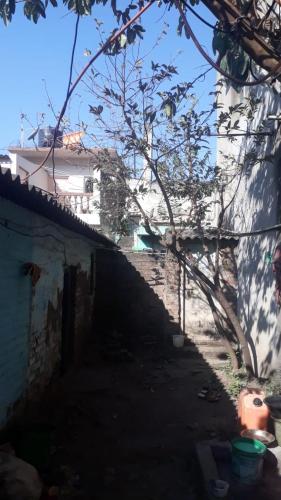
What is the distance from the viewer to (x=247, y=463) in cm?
445

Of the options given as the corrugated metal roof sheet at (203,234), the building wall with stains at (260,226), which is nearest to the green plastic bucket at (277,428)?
the building wall with stains at (260,226)

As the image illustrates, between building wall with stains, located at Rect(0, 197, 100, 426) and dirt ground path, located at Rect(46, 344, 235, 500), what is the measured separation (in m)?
0.77

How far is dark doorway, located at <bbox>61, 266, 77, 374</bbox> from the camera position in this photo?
28.3 ft

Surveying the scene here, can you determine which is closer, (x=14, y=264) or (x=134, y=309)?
(x=14, y=264)

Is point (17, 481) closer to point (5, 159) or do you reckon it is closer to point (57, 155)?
point (5, 159)

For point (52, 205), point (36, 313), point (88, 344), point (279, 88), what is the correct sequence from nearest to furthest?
point (52, 205), point (36, 313), point (279, 88), point (88, 344)

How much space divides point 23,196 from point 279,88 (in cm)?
439

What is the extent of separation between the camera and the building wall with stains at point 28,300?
4.69 m

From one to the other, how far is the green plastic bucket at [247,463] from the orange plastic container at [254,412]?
3.56ft

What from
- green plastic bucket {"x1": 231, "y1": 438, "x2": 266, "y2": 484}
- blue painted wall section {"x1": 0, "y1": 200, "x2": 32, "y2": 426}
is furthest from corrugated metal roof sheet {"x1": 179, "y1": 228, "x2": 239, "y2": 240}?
green plastic bucket {"x1": 231, "y1": 438, "x2": 266, "y2": 484}

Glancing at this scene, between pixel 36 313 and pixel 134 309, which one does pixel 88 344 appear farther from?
pixel 36 313

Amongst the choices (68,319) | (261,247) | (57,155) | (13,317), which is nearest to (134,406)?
(68,319)

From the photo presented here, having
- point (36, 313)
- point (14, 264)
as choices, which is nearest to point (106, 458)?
point (36, 313)

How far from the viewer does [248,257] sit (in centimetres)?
971
